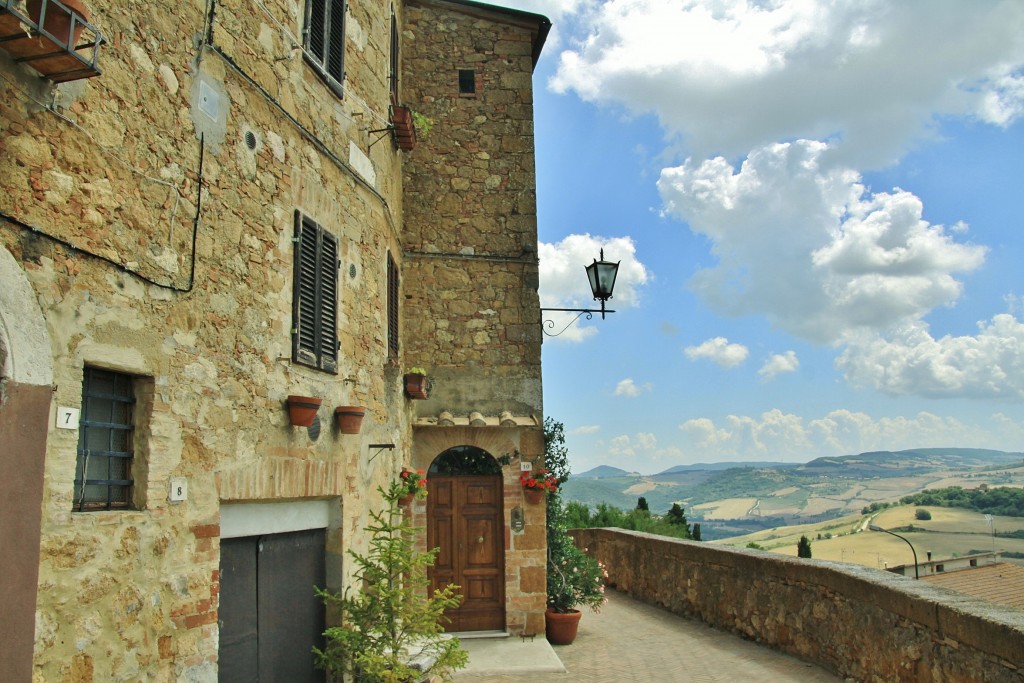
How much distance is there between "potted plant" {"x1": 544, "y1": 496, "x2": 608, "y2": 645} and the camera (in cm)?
1032

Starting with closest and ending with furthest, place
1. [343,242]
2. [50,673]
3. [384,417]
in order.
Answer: [50,673] → [343,242] → [384,417]

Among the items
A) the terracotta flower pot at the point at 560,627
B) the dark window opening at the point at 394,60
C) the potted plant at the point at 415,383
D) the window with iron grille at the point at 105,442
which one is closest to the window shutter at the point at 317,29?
the dark window opening at the point at 394,60

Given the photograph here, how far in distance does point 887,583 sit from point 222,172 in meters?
6.59

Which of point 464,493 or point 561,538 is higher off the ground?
point 464,493

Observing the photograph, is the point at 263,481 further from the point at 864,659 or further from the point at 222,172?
the point at 864,659

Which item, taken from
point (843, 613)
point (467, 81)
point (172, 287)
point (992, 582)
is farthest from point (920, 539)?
point (172, 287)

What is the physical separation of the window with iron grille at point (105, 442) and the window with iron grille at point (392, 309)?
452cm

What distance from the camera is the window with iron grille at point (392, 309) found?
8.81m

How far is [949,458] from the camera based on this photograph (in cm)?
13538

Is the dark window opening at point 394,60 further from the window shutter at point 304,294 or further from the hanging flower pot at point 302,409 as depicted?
the hanging flower pot at point 302,409

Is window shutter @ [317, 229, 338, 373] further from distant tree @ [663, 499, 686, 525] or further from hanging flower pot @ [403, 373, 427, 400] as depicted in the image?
distant tree @ [663, 499, 686, 525]

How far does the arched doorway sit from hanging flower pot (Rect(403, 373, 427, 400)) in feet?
4.56

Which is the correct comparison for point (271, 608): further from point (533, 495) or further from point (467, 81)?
point (467, 81)

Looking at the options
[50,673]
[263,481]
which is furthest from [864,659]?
[50,673]
